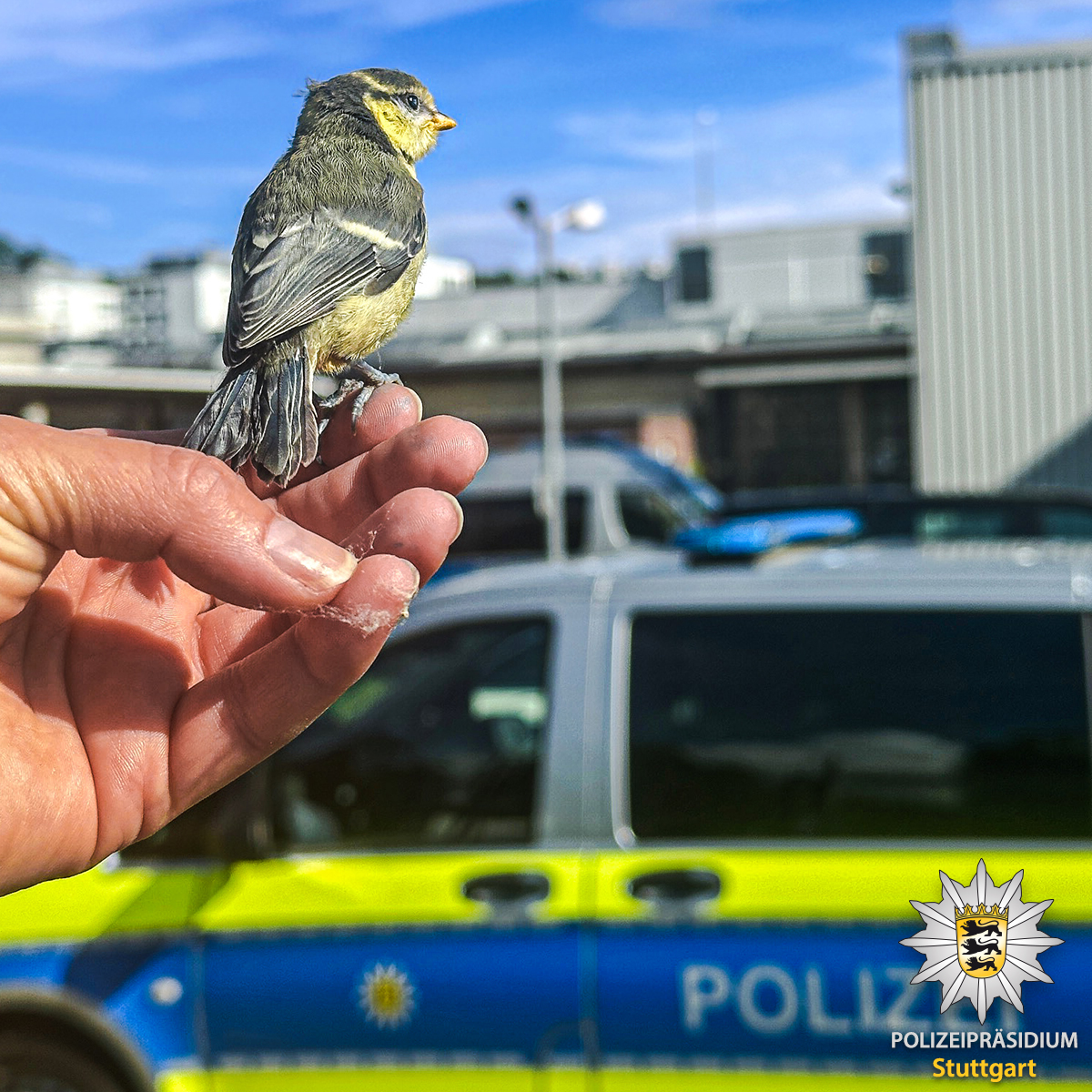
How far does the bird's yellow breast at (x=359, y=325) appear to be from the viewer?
1.80m

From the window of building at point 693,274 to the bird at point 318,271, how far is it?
36.9 metres

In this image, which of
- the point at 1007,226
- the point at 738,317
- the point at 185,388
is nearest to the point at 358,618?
the point at 185,388

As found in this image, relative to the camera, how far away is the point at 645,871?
3.47m

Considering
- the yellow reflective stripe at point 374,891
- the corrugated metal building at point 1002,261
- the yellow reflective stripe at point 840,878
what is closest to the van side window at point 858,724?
the yellow reflective stripe at point 840,878

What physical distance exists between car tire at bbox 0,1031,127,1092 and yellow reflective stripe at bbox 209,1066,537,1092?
464 mm

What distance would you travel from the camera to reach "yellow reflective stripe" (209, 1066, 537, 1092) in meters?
3.39

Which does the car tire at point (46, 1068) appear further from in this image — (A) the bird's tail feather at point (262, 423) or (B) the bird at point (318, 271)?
(A) the bird's tail feather at point (262, 423)

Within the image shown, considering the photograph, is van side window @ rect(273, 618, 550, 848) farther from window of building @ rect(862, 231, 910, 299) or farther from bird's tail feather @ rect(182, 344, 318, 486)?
window of building @ rect(862, 231, 910, 299)

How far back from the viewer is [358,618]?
4.73 ft

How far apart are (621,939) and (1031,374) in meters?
12.7

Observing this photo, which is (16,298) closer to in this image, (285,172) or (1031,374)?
(1031,374)

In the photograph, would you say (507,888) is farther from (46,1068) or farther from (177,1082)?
(46,1068)

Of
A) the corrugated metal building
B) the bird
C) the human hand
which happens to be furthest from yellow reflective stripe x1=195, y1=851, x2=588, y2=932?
the corrugated metal building

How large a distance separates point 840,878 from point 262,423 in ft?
7.66
